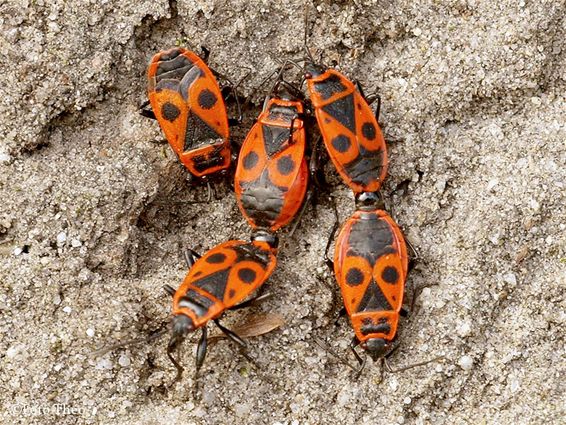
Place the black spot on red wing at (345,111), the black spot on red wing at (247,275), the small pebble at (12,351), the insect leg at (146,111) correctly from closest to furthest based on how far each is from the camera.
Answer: the small pebble at (12,351) < the black spot on red wing at (247,275) < the black spot on red wing at (345,111) < the insect leg at (146,111)

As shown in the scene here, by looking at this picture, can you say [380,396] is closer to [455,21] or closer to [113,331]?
[113,331]

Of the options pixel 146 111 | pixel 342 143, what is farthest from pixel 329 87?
pixel 146 111

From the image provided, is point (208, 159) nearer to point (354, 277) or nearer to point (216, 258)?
point (216, 258)

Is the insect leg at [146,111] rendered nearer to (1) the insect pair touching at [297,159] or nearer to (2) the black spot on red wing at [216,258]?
(1) the insect pair touching at [297,159]

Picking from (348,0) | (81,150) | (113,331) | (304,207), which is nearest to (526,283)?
(304,207)

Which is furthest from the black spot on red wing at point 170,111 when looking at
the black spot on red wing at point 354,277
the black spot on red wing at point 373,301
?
the black spot on red wing at point 373,301
